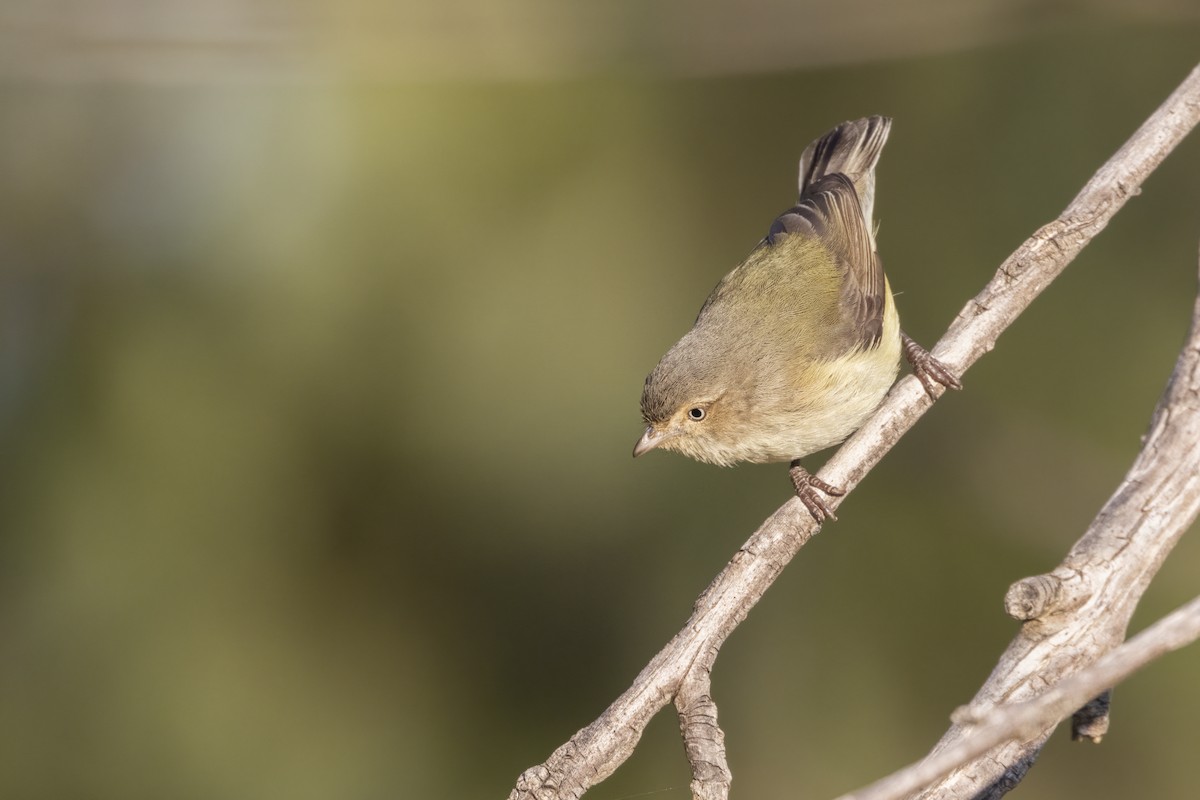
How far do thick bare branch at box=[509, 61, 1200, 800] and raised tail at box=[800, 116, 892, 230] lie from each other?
1640mm

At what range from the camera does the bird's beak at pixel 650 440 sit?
423 centimetres

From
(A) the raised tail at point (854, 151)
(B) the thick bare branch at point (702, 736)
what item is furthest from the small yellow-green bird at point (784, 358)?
(B) the thick bare branch at point (702, 736)

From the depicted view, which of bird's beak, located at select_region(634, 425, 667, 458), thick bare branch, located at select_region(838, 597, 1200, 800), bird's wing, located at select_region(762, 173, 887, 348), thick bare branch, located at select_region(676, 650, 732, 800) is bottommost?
thick bare branch, located at select_region(838, 597, 1200, 800)

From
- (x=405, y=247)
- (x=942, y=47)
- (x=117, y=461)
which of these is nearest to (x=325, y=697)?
(x=117, y=461)

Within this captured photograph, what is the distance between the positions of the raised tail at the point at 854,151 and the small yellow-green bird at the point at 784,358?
1.67 ft

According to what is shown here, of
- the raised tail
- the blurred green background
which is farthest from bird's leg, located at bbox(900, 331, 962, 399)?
the blurred green background

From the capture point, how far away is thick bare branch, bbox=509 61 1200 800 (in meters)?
2.69

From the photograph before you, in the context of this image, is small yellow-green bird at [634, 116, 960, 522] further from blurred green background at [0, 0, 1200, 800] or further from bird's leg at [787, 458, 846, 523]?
blurred green background at [0, 0, 1200, 800]

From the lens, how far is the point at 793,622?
578 centimetres

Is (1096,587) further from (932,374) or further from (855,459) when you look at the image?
(932,374)

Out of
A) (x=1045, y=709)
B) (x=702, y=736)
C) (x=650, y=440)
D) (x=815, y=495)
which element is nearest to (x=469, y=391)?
(x=650, y=440)

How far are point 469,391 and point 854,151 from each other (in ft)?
7.72

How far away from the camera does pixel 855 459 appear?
3.48m

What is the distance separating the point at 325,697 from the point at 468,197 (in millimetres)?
2745
